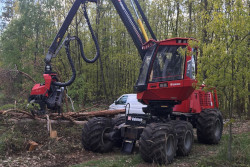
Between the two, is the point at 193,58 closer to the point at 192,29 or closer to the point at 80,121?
the point at 80,121

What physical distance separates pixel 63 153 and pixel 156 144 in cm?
305

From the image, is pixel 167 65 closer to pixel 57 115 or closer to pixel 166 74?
pixel 166 74

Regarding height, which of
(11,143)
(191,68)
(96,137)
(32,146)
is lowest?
(32,146)

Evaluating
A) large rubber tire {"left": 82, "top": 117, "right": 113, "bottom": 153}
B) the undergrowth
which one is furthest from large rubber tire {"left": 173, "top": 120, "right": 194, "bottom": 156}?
the undergrowth

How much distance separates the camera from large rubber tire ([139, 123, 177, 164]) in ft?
19.9

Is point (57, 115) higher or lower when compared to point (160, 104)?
lower

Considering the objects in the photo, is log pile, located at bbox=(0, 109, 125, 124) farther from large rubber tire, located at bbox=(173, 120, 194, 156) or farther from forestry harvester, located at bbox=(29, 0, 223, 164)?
large rubber tire, located at bbox=(173, 120, 194, 156)

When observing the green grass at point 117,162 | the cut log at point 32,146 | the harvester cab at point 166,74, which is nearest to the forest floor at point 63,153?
the green grass at point 117,162

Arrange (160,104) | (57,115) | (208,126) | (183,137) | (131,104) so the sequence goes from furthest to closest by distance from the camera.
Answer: (131,104) < (57,115) < (208,126) < (160,104) < (183,137)

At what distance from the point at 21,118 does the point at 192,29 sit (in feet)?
48.4

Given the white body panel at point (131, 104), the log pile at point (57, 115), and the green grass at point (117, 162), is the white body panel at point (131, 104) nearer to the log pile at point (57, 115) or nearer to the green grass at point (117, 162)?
the log pile at point (57, 115)

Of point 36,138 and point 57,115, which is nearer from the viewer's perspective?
point 36,138

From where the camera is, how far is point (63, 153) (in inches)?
297

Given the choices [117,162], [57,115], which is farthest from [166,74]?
[57,115]
